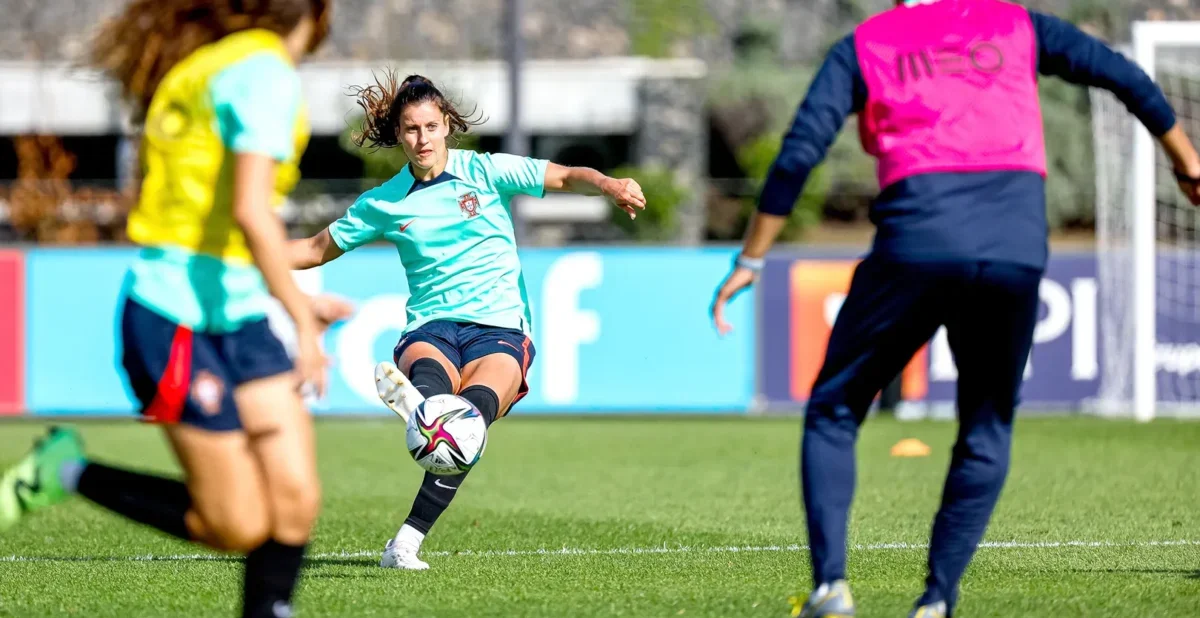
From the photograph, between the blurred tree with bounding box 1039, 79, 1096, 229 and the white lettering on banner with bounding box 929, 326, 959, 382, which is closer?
the white lettering on banner with bounding box 929, 326, 959, 382

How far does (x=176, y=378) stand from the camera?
4.08 metres

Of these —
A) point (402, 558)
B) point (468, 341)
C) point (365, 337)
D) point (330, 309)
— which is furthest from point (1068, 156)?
point (330, 309)

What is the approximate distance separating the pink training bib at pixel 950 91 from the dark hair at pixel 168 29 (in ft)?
5.03

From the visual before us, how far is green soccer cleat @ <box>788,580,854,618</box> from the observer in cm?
463

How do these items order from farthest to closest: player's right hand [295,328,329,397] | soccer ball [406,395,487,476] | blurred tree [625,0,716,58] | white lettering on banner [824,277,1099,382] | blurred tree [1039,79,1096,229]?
blurred tree [625,0,716,58], blurred tree [1039,79,1096,229], white lettering on banner [824,277,1099,382], soccer ball [406,395,487,476], player's right hand [295,328,329,397]

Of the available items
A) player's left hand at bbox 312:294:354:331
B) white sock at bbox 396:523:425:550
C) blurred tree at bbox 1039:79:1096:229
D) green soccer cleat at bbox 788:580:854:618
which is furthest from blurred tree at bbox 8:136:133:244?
green soccer cleat at bbox 788:580:854:618

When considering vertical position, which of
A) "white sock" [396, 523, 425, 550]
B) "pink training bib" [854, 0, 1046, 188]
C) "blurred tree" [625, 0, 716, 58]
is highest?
"blurred tree" [625, 0, 716, 58]

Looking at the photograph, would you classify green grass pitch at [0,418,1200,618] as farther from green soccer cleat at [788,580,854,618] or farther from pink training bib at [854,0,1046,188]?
pink training bib at [854,0,1046,188]

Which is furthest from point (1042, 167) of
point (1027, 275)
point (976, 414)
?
point (976, 414)

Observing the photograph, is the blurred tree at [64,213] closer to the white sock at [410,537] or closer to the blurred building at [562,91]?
the blurred building at [562,91]

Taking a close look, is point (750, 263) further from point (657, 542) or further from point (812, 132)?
point (657, 542)

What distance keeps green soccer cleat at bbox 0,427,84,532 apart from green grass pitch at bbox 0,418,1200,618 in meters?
0.86

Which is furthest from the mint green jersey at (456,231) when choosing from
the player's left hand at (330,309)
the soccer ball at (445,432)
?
the player's left hand at (330,309)

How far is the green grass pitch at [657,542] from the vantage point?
217 inches
